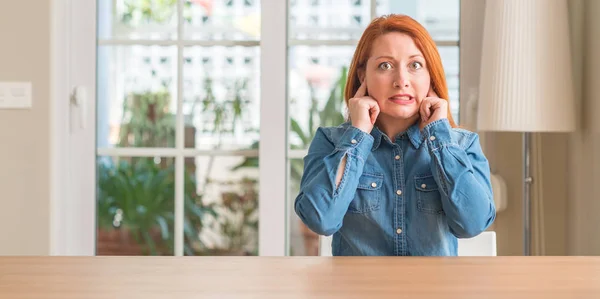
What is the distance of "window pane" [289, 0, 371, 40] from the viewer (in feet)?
10.9

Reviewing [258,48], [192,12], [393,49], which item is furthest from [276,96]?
[393,49]

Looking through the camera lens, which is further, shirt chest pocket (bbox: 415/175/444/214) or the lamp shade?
the lamp shade

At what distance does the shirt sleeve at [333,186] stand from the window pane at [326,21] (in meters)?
1.52

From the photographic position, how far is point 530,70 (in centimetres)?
283

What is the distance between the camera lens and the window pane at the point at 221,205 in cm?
344

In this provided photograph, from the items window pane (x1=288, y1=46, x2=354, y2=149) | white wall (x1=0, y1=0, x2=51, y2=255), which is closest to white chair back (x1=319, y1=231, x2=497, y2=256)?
window pane (x1=288, y1=46, x2=354, y2=149)

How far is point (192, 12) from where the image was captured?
336cm

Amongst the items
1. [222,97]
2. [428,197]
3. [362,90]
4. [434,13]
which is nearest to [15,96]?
[222,97]

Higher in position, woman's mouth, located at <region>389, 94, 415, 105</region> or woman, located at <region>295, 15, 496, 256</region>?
woman's mouth, located at <region>389, 94, 415, 105</region>

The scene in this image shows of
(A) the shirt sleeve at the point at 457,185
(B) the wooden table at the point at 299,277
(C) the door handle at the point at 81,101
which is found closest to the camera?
(B) the wooden table at the point at 299,277

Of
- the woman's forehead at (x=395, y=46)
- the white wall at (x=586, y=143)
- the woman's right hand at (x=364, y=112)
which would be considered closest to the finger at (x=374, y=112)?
the woman's right hand at (x=364, y=112)

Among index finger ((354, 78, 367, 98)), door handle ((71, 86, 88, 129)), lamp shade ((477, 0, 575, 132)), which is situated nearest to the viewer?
index finger ((354, 78, 367, 98))

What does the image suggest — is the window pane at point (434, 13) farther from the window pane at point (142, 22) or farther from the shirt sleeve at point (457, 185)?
the shirt sleeve at point (457, 185)

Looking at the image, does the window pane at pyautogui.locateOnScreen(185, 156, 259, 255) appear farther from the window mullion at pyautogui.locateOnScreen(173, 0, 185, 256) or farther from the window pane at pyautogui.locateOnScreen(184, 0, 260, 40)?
the window pane at pyautogui.locateOnScreen(184, 0, 260, 40)
